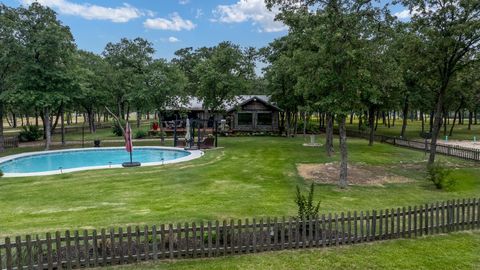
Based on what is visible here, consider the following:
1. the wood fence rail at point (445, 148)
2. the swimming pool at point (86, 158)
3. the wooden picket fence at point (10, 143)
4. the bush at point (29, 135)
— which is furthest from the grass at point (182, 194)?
the bush at point (29, 135)

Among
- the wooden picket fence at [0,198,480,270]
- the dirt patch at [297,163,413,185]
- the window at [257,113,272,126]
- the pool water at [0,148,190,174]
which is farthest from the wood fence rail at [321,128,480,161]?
the pool water at [0,148,190,174]

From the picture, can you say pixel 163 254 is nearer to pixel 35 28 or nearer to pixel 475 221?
pixel 475 221

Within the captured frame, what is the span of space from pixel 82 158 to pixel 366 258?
2750cm

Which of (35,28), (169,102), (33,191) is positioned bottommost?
(33,191)

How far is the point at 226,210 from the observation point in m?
12.5

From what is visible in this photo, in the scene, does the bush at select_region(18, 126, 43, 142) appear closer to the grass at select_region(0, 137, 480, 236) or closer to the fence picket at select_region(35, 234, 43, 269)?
the grass at select_region(0, 137, 480, 236)

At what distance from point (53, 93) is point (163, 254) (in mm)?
27035

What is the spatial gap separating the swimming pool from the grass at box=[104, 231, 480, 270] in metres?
17.2

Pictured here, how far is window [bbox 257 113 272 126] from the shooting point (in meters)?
49.5

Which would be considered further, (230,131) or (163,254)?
(230,131)

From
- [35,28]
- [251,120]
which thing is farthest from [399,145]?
[35,28]

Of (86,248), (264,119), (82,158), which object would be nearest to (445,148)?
(264,119)

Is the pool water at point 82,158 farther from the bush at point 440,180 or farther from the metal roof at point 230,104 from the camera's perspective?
the bush at point 440,180

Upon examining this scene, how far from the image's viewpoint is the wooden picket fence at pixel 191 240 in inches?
303
